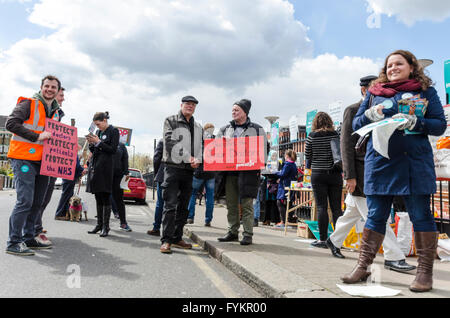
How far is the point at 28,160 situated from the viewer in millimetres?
4387

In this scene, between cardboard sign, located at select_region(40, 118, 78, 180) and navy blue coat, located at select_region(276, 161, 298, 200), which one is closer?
cardboard sign, located at select_region(40, 118, 78, 180)

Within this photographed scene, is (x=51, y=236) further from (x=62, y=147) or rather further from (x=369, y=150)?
(x=369, y=150)

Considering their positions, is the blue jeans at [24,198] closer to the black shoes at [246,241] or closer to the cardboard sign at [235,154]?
the cardboard sign at [235,154]

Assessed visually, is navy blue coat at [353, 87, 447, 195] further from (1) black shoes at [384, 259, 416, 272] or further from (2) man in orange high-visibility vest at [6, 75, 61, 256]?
(2) man in orange high-visibility vest at [6, 75, 61, 256]

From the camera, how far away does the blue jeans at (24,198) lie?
4.21 meters

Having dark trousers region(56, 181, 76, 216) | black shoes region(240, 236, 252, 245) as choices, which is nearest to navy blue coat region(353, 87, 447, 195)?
black shoes region(240, 236, 252, 245)

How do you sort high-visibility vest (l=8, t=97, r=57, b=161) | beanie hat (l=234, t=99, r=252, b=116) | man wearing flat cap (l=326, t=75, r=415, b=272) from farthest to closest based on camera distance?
1. beanie hat (l=234, t=99, r=252, b=116)
2. high-visibility vest (l=8, t=97, r=57, b=161)
3. man wearing flat cap (l=326, t=75, r=415, b=272)

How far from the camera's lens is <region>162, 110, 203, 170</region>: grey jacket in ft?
16.0

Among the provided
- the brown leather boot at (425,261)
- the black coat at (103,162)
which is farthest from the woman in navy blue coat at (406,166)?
the black coat at (103,162)

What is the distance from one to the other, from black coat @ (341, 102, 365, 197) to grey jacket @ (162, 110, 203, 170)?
207 centimetres

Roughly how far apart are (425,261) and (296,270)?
1.14 m

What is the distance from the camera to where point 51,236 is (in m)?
5.75
